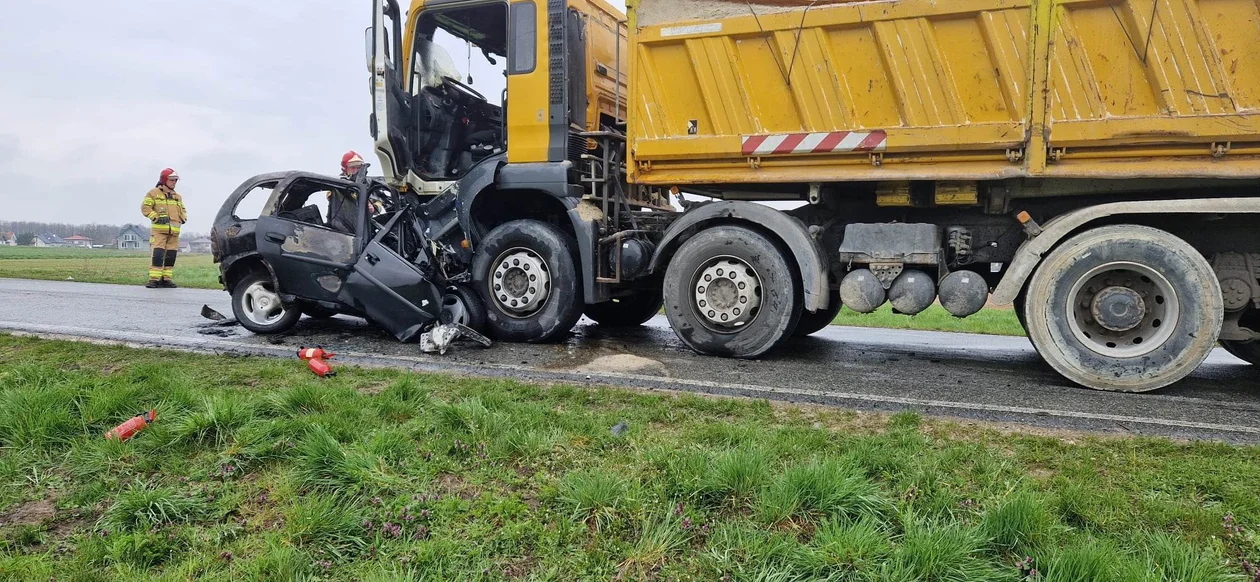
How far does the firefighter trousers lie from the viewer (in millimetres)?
11289

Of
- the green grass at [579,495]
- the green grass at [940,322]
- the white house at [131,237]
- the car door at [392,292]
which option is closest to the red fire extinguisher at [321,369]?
the green grass at [579,495]

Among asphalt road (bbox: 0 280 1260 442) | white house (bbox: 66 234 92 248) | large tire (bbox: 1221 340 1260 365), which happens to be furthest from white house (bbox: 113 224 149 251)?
large tire (bbox: 1221 340 1260 365)

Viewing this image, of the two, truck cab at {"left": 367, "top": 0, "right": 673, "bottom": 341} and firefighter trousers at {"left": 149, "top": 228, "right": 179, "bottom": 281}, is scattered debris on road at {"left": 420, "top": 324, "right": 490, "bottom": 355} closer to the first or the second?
truck cab at {"left": 367, "top": 0, "right": 673, "bottom": 341}

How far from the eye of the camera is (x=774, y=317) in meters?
5.14

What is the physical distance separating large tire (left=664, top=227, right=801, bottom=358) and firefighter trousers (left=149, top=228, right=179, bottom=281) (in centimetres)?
979

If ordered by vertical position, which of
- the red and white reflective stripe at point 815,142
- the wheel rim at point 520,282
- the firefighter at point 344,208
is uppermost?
the red and white reflective stripe at point 815,142

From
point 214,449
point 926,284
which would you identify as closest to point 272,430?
point 214,449

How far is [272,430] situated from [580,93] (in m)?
3.97

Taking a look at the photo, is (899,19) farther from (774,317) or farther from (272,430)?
(272,430)

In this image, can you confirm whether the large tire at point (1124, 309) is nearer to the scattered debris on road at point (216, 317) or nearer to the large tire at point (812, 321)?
the large tire at point (812, 321)

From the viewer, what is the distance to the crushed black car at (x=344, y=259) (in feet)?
18.7

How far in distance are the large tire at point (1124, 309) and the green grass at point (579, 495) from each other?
1.37 m

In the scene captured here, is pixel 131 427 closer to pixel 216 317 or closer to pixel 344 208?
pixel 344 208

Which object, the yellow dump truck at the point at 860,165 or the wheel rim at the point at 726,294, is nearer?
the yellow dump truck at the point at 860,165
